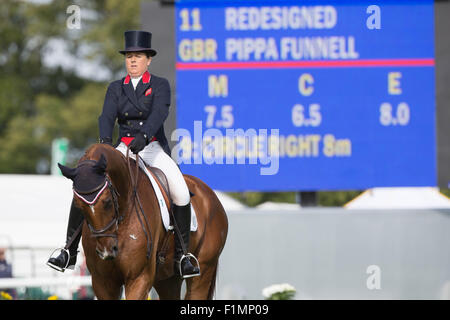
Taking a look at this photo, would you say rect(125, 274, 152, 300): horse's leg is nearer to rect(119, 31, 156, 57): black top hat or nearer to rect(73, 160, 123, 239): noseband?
rect(73, 160, 123, 239): noseband

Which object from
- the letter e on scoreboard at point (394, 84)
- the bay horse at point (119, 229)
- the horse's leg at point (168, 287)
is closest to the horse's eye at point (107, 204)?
the bay horse at point (119, 229)

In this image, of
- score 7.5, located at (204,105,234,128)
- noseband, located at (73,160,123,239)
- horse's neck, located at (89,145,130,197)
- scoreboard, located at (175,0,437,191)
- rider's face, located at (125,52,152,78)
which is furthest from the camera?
scoreboard, located at (175,0,437,191)

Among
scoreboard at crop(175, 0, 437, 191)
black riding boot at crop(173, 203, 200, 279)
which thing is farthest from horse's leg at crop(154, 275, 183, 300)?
scoreboard at crop(175, 0, 437, 191)

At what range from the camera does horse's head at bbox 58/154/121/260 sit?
4.82 metres

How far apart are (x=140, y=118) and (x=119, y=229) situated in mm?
1006

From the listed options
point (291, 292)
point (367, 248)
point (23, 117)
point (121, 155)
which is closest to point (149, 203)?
point (121, 155)

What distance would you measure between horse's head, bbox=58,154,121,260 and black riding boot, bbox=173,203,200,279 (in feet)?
3.31

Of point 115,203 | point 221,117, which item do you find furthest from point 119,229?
point 221,117

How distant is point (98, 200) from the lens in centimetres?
487

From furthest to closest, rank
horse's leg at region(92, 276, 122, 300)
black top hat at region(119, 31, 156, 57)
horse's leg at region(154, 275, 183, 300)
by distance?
horse's leg at region(154, 275, 183, 300) < black top hat at region(119, 31, 156, 57) < horse's leg at region(92, 276, 122, 300)

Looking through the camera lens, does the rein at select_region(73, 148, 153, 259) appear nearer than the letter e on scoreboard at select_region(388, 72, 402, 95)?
Yes

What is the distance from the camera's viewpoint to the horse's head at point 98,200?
4824 mm

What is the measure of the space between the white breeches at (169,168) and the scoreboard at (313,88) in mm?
4912

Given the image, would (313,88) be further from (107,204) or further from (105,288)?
(107,204)
